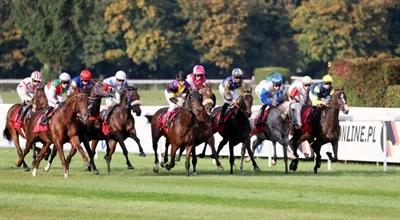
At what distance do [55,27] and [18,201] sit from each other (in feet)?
173

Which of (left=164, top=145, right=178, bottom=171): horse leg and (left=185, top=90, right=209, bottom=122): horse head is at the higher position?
(left=185, top=90, right=209, bottom=122): horse head

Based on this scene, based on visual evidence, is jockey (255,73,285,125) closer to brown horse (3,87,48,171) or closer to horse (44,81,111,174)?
horse (44,81,111,174)

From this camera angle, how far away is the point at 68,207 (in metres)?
19.7

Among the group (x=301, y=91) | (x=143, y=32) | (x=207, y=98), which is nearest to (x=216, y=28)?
(x=143, y=32)

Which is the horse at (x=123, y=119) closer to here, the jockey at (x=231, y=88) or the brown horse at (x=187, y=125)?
the jockey at (x=231, y=88)

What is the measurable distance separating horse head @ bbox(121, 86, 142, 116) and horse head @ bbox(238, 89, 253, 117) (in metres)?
2.21

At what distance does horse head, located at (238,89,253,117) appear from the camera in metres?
26.9

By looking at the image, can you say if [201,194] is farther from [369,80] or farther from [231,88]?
[369,80]

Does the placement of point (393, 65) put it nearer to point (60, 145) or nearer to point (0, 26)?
point (60, 145)

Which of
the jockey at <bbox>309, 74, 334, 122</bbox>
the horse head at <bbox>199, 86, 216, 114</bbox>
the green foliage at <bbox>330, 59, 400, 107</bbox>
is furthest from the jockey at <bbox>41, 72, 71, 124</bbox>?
the green foliage at <bbox>330, 59, 400, 107</bbox>

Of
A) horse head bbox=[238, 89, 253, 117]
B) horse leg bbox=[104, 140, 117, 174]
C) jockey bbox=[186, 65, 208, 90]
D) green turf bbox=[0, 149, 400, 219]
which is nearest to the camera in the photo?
green turf bbox=[0, 149, 400, 219]

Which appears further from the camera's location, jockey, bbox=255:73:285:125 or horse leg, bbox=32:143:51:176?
jockey, bbox=255:73:285:125

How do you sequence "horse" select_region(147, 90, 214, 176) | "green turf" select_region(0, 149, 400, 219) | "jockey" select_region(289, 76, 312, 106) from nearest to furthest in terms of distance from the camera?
"green turf" select_region(0, 149, 400, 219) < "horse" select_region(147, 90, 214, 176) < "jockey" select_region(289, 76, 312, 106)

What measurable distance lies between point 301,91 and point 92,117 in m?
4.74
